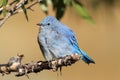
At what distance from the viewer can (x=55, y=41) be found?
7.10m

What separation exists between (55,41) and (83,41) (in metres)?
9.12

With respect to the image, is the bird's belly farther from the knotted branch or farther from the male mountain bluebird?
the knotted branch

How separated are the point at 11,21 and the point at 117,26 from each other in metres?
2.93

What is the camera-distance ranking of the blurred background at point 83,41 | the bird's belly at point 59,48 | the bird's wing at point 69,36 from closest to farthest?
the bird's belly at point 59,48
the bird's wing at point 69,36
the blurred background at point 83,41

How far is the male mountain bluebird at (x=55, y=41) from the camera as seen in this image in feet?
23.1

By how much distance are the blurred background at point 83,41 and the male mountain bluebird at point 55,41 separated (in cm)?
481

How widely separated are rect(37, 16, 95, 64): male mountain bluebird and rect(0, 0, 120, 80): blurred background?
15.8 feet

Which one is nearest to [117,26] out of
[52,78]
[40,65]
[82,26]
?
[82,26]

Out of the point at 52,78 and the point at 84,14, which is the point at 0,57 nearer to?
the point at 52,78

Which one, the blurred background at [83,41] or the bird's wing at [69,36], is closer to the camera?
the bird's wing at [69,36]

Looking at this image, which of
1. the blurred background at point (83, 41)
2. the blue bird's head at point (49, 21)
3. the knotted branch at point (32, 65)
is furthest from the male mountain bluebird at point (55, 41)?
the blurred background at point (83, 41)

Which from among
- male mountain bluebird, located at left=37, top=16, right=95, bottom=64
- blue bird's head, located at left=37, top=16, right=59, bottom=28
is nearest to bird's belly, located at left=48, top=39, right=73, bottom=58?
male mountain bluebird, located at left=37, top=16, right=95, bottom=64

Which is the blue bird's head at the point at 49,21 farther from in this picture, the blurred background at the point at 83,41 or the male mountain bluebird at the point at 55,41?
the blurred background at the point at 83,41

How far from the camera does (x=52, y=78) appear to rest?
12.2 metres
